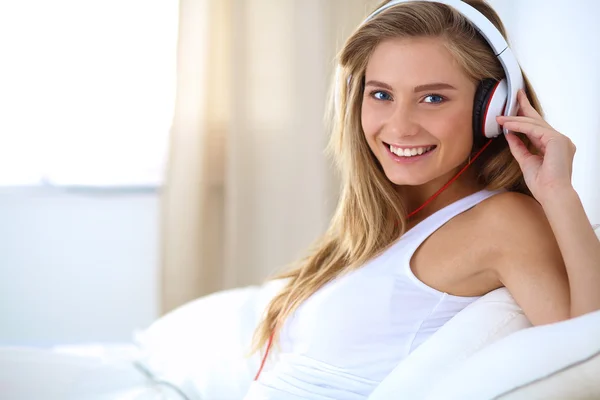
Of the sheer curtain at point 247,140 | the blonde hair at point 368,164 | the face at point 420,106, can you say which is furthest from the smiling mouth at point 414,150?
the sheer curtain at point 247,140

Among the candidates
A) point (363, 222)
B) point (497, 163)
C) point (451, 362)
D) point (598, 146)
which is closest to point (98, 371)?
point (363, 222)

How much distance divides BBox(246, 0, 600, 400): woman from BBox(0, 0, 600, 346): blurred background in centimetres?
144

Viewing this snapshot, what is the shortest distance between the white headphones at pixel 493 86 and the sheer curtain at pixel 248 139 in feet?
5.02

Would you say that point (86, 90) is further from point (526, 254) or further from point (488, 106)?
point (526, 254)

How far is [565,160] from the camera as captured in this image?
3.02 ft

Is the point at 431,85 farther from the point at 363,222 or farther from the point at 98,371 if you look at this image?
the point at 98,371

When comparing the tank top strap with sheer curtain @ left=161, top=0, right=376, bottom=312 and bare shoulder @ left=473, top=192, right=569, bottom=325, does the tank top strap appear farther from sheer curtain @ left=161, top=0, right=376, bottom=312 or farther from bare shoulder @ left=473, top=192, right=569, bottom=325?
sheer curtain @ left=161, top=0, right=376, bottom=312

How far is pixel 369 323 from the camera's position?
1069mm

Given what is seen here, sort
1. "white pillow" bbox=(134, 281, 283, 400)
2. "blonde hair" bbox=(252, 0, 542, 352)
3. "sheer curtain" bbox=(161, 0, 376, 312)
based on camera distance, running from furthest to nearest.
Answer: "sheer curtain" bbox=(161, 0, 376, 312) → "white pillow" bbox=(134, 281, 283, 400) → "blonde hair" bbox=(252, 0, 542, 352)

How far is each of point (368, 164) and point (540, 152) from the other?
319 mm

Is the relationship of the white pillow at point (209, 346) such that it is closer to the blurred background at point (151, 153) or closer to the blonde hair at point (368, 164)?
the blonde hair at point (368, 164)

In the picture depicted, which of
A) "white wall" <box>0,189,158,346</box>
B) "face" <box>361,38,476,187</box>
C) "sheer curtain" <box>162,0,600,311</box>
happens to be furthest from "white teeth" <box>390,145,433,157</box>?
"white wall" <box>0,189,158,346</box>

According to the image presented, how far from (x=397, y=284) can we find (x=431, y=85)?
0.31m

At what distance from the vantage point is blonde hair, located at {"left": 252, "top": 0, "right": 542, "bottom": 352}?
3.48ft
